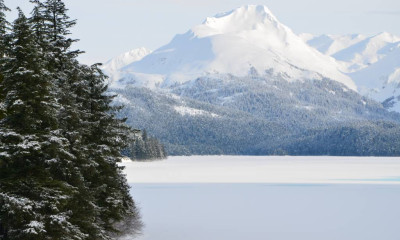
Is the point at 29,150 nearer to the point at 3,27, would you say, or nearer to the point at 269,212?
the point at 3,27

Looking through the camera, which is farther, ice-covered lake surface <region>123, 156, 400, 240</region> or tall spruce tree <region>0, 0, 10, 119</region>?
ice-covered lake surface <region>123, 156, 400, 240</region>

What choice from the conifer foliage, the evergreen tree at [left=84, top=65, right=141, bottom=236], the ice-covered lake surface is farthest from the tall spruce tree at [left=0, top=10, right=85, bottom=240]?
the ice-covered lake surface

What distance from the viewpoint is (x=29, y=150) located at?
19.3 meters

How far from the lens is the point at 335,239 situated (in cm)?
3850

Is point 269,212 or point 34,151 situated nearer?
point 34,151

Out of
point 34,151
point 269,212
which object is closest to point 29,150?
point 34,151

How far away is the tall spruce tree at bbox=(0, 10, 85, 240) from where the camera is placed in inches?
742

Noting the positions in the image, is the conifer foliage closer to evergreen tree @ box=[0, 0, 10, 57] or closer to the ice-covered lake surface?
evergreen tree @ box=[0, 0, 10, 57]

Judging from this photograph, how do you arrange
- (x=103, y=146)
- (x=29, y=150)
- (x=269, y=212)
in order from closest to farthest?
(x=29, y=150) < (x=103, y=146) < (x=269, y=212)

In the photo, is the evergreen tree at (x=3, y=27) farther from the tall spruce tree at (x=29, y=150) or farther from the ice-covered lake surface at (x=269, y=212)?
the ice-covered lake surface at (x=269, y=212)

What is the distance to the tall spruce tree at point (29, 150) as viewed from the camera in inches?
742

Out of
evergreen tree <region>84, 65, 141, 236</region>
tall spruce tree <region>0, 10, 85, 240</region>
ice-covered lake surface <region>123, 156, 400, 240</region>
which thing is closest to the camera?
tall spruce tree <region>0, 10, 85, 240</region>

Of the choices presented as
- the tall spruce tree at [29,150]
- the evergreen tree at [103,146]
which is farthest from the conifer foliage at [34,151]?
the evergreen tree at [103,146]

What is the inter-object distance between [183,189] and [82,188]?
62228mm
